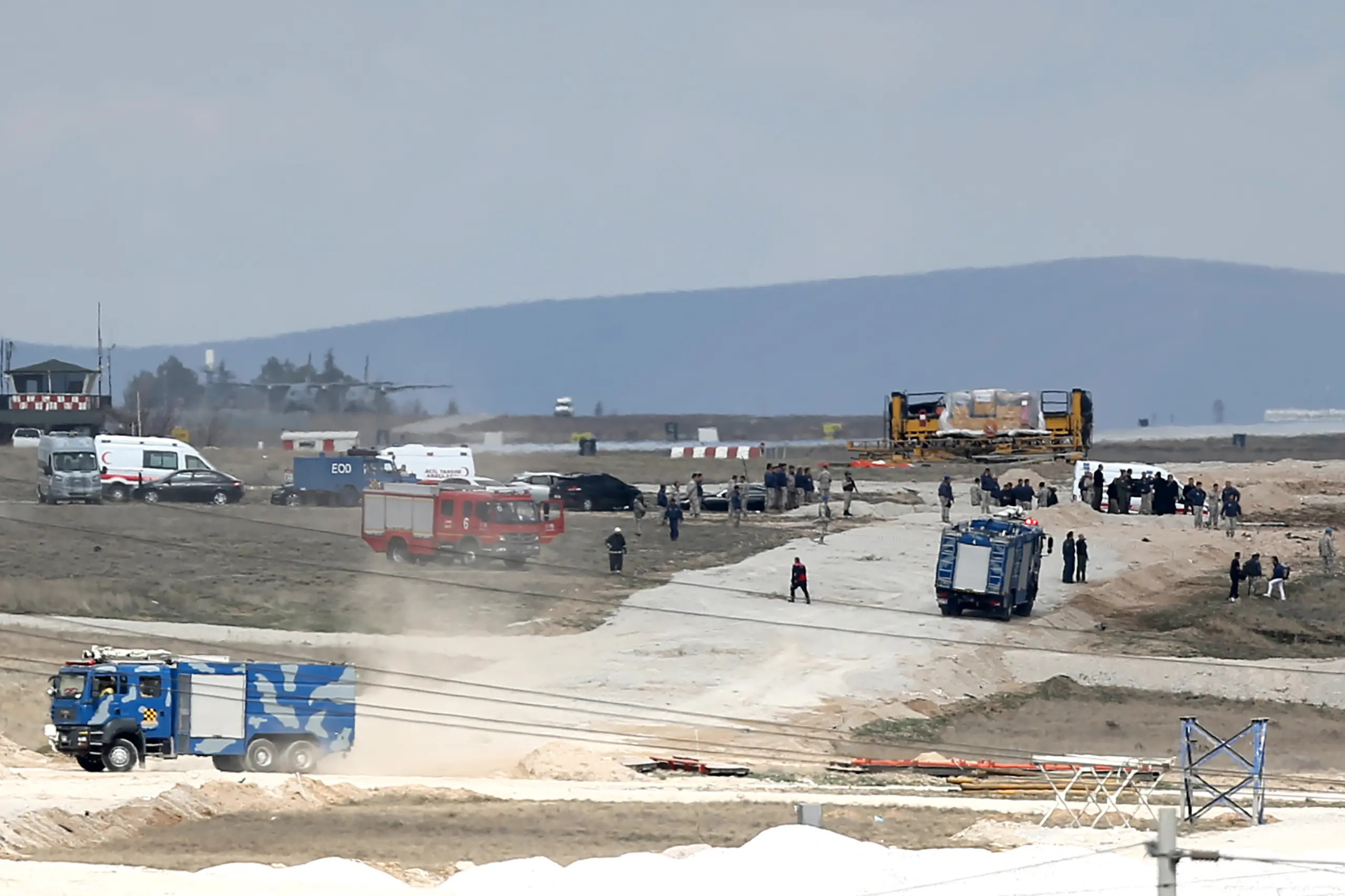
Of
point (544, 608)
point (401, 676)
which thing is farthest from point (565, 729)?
point (544, 608)

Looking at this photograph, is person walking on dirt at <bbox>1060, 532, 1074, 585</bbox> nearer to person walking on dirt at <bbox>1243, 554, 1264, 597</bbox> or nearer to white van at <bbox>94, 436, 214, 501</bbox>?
person walking on dirt at <bbox>1243, 554, 1264, 597</bbox>

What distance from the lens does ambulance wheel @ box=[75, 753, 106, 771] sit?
30.4 meters

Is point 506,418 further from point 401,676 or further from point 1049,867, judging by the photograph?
point 1049,867

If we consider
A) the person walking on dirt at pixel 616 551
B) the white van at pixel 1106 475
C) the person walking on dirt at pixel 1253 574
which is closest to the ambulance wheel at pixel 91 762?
the person walking on dirt at pixel 616 551

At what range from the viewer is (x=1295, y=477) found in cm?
9462

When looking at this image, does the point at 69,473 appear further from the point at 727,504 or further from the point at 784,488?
the point at 784,488

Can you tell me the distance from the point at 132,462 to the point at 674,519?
68.5ft

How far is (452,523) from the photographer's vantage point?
5419 cm

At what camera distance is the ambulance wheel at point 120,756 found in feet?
99.7

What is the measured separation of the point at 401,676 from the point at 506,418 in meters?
92.3

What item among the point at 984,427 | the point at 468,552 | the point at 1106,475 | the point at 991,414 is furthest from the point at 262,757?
the point at 1106,475

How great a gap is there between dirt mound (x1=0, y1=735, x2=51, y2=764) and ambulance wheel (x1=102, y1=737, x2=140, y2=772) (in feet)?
6.15

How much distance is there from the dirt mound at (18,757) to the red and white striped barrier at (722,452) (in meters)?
71.3

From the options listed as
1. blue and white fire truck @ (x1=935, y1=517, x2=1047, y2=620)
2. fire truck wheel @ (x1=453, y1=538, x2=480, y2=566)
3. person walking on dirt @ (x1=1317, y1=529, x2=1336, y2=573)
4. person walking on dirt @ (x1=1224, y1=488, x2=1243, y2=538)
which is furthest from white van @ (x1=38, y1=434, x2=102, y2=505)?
person walking on dirt @ (x1=1317, y1=529, x2=1336, y2=573)
